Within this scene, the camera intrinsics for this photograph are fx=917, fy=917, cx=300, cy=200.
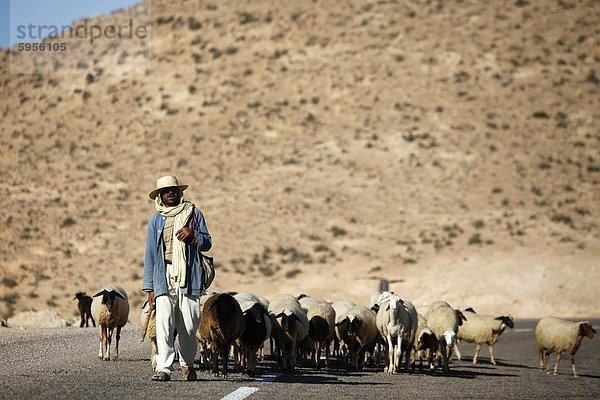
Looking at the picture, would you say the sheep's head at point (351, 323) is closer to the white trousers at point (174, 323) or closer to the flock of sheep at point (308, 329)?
the flock of sheep at point (308, 329)

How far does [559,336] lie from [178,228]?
1165 cm

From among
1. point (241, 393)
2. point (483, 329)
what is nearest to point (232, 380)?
point (241, 393)

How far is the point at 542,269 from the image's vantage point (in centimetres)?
4362

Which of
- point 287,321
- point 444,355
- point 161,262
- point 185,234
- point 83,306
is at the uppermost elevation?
point 185,234

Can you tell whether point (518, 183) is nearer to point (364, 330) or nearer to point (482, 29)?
point (482, 29)

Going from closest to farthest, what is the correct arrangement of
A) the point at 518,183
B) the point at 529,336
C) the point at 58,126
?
the point at 529,336 → the point at 518,183 → the point at 58,126

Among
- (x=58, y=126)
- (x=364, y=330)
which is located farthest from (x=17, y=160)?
(x=364, y=330)

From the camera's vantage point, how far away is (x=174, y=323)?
11008mm

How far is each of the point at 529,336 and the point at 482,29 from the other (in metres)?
39.7

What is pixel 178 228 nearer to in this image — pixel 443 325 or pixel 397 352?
pixel 397 352

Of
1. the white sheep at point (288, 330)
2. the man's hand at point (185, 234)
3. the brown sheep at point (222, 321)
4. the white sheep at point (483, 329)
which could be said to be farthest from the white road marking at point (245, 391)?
the white sheep at point (483, 329)

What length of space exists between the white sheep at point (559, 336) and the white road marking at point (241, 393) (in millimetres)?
10420

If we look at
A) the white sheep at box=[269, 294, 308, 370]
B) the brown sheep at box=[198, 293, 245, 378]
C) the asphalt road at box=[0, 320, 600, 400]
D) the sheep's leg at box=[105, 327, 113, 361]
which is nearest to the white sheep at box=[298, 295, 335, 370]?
the white sheep at box=[269, 294, 308, 370]

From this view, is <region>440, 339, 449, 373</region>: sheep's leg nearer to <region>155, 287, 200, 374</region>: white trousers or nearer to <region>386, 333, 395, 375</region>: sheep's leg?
<region>386, 333, 395, 375</region>: sheep's leg
